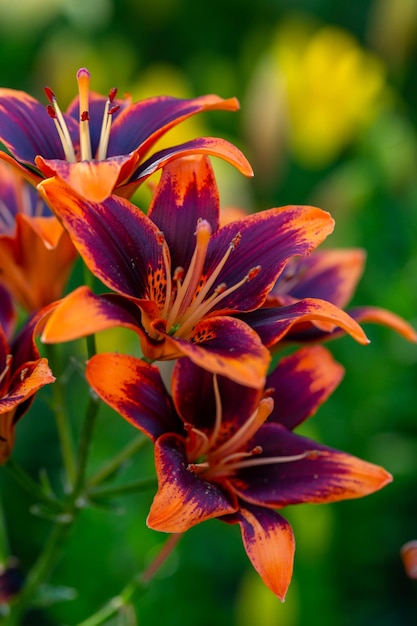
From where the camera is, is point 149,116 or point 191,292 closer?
point 191,292

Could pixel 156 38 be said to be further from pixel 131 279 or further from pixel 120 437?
pixel 131 279

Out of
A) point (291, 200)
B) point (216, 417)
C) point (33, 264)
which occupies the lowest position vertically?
point (291, 200)

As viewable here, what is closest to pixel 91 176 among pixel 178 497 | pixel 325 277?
pixel 178 497

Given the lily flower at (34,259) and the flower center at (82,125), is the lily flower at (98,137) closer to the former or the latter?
the flower center at (82,125)

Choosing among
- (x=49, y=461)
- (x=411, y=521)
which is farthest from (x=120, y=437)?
(x=411, y=521)

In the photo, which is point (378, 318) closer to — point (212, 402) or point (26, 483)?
point (212, 402)

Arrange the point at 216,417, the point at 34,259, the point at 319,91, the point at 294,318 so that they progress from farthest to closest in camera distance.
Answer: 1. the point at 319,91
2. the point at 34,259
3. the point at 216,417
4. the point at 294,318
